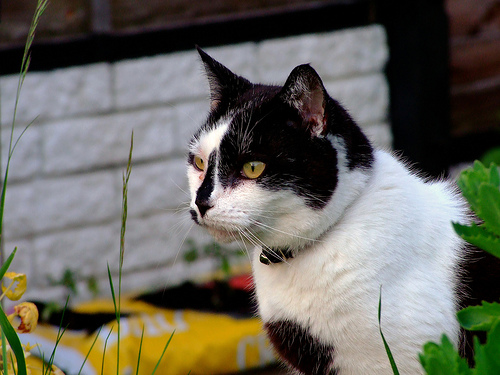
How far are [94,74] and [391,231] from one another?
1.92m

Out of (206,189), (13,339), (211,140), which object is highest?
(211,140)

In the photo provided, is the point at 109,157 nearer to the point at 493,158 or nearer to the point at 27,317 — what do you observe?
the point at 27,317

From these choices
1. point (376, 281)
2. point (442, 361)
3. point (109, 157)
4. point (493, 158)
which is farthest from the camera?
point (493, 158)

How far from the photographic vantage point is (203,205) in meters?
1.44

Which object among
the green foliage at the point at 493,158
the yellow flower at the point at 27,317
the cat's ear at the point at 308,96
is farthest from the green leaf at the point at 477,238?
the green foliage at the point at 493,158

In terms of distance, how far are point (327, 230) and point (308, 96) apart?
0.30 m

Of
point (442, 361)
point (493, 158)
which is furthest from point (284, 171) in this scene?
point (493, 158)

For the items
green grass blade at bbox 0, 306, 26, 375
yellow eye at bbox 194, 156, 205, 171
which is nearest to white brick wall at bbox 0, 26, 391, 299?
yellow eye at bbox 194, 156, 205, 171

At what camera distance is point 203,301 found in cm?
292

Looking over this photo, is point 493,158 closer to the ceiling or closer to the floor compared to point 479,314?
closer to the ceiling

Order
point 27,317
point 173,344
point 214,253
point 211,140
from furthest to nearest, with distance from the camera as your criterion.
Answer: point 214,253, point 173,344, point 211,140, point 27,317

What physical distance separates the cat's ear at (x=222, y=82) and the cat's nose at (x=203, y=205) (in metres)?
0.35

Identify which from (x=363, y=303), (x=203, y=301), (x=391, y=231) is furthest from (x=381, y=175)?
(x=203, y=301)

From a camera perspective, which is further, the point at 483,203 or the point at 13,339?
the point at 13,339
